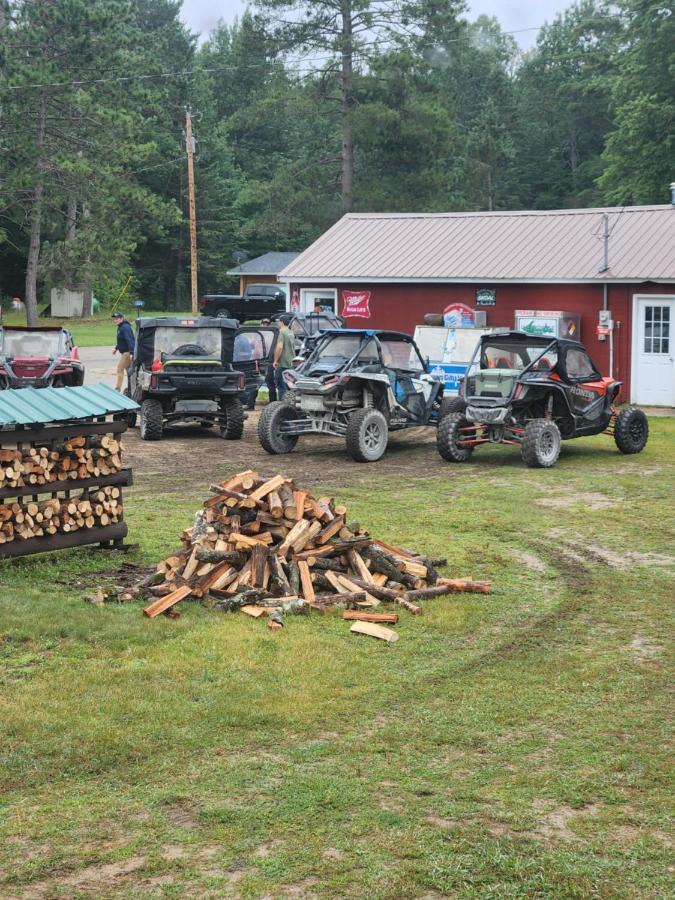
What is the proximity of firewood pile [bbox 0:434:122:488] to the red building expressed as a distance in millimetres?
15309

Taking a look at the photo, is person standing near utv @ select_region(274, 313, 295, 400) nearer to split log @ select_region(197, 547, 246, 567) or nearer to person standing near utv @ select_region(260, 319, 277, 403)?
person standing near utv @ select_region(260, 319, 277, 403)

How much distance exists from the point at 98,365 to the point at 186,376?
16239 millimetres

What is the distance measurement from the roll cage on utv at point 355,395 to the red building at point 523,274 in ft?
24.9

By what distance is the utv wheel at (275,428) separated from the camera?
1723 cm

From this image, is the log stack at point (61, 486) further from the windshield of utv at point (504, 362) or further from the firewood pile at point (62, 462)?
the windshield of utv at point (504, 362)

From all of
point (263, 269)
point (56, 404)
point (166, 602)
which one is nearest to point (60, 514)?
point (56, 404)

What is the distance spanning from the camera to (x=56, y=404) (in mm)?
10539

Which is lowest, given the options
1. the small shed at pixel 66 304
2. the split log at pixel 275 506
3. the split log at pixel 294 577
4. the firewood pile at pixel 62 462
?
the split log at pixel 294 577

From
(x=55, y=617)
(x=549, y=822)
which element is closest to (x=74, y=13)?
(x=55, y=617)

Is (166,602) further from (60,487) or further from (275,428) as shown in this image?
(275,428)

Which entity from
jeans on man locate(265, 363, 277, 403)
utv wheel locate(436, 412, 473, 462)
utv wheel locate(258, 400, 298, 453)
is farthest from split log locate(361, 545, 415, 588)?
jeans on man locate(265, 363, 277, 403)

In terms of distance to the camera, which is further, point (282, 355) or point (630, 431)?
point (282, 355)

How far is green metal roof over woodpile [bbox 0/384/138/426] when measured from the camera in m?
10.0

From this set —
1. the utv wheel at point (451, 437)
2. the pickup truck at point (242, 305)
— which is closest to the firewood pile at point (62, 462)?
the utv wheel at point (451, 437)
